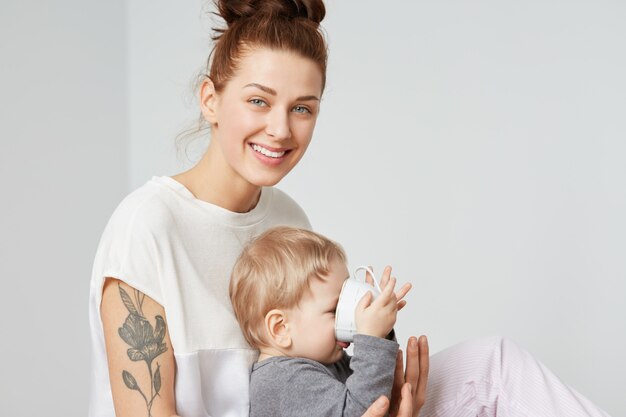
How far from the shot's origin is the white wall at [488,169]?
3.35 meters

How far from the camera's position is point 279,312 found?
189 centimetres

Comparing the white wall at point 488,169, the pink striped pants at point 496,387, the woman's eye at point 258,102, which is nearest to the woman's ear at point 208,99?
the woman's eye at point 258,102

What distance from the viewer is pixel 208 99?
6.81ft

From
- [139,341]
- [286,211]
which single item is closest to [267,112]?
[286,211]

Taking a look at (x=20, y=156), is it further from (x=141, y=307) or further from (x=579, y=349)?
(x=579, y=349)

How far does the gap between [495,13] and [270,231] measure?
6.03 feet

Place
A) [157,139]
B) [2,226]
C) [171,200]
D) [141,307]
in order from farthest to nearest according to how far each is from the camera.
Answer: [157,139] → [2,226] → [171,200] → [141,307]

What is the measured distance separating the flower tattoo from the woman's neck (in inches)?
13.3

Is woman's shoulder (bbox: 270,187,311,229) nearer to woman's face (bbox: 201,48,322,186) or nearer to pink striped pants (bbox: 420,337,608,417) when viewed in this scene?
woman's face (bbox: 201,48,322,186)

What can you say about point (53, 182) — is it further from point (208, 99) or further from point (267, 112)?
point (267, 112)

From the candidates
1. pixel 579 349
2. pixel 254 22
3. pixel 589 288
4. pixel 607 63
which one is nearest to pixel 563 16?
pixel 607 63

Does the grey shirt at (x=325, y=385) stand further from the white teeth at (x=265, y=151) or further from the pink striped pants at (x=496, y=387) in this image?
the white teeth at (x=265, y=151)

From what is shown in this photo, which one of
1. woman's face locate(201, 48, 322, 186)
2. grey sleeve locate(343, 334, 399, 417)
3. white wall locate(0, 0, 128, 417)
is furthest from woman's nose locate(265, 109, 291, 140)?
white wall locate(0, 0, 128, 417)

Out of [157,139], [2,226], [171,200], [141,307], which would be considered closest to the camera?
[141,307]
